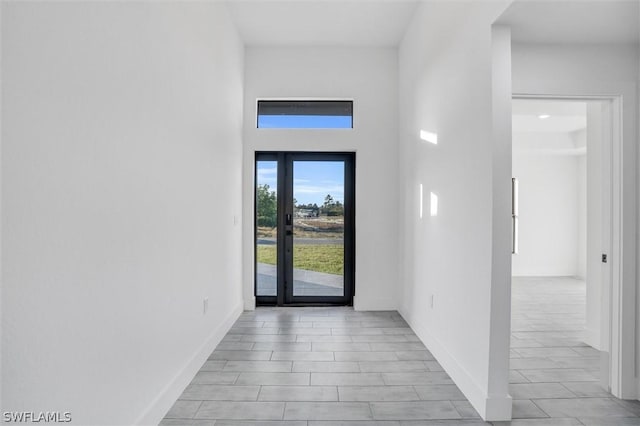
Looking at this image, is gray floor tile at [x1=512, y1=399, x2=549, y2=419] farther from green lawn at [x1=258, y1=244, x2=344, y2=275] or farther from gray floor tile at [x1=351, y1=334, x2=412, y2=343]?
green lawn at [x1=258, y1=244, x2=344, y2=275]

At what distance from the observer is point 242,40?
4246mm

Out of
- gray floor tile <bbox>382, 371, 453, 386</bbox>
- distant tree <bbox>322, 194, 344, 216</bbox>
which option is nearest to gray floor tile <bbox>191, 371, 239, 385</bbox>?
gray floor tile <bbox>382, 371, 453, 386</bbox>

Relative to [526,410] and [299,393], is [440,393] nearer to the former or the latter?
[526,410]

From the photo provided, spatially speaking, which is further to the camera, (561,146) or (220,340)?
(561,146)

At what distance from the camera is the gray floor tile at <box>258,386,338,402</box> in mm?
2268

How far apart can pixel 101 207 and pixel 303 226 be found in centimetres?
317

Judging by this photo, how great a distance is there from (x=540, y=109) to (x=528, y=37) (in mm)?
3656

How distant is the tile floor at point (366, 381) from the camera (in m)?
2.07

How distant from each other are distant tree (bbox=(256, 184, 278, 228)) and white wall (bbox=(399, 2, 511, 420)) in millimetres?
1741

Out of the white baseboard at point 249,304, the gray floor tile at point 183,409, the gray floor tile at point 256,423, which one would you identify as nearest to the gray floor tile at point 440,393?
Result: the gray floor tile at point 256,423

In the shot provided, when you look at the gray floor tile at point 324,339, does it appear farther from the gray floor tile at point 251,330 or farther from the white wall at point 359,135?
the white wall at point 359,135

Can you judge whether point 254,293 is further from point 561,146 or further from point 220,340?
point 561,146

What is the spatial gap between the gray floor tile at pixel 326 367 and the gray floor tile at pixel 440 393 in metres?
0.50

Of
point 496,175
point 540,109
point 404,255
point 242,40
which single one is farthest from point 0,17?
point 540,109
